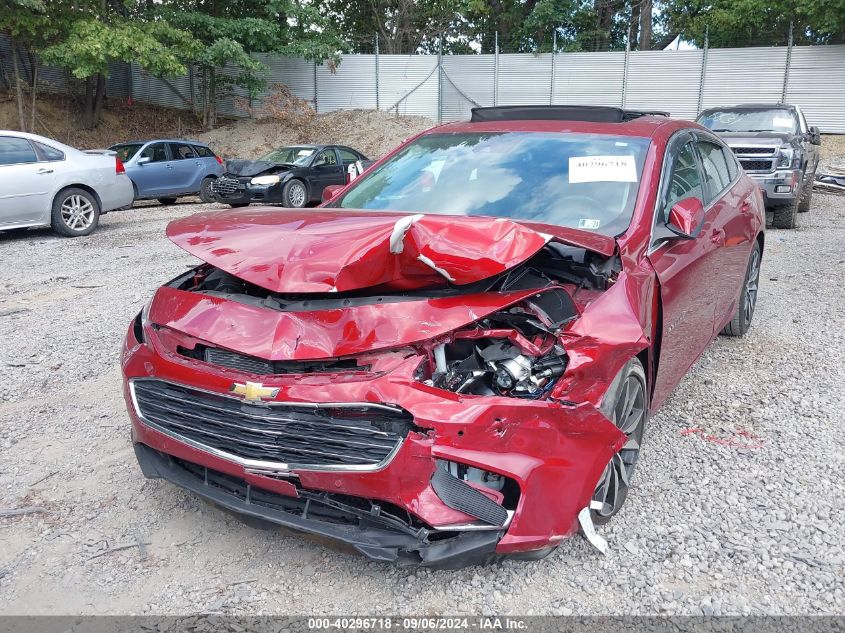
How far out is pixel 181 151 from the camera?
50.4ft

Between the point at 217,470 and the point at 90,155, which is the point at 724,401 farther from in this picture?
the point at 90,155

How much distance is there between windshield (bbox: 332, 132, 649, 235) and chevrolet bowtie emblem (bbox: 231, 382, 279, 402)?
4.96 feet

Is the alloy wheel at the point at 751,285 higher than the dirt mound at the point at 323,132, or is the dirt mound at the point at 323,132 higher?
the dirt mound at the point at 323,132

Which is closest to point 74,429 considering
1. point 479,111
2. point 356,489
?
point 356,489

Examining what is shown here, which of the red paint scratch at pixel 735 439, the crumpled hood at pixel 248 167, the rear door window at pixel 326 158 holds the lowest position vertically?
the red paint scratch at pixel 735 439

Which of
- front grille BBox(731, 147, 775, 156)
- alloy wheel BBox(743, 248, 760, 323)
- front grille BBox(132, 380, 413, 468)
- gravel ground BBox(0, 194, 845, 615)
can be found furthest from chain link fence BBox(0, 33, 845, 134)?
front grille BBox(132, 380, 413, 468)

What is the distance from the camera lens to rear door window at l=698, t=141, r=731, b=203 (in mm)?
4387

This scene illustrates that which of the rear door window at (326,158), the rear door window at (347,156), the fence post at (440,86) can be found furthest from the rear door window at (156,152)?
the fence post at (440,86)

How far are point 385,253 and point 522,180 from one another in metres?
1.31

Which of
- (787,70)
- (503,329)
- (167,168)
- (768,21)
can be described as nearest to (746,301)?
(503,329)

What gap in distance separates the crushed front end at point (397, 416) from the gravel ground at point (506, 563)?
1.05 ft

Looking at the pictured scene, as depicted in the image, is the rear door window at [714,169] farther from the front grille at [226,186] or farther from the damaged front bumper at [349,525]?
the front grille at [226,186]

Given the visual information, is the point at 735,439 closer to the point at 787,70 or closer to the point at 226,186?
the point at 226,186

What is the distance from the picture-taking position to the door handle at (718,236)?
4.05 meters
